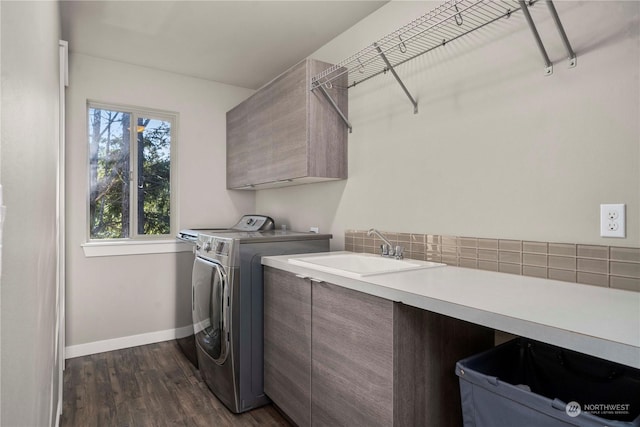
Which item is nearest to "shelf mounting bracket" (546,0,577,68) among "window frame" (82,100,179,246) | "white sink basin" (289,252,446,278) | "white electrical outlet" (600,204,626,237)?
"white electrical outlet" (600,204,626,237)

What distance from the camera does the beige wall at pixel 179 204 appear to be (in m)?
3.06

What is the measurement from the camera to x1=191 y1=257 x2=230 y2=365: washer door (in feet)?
7.44

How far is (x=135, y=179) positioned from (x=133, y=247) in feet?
2.06

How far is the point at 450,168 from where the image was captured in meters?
1.92

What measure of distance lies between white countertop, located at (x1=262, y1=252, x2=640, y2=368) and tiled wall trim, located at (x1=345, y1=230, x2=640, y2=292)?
0.16 feet

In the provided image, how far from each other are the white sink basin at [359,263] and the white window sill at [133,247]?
4.27ft

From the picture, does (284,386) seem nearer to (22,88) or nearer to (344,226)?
(344,226)

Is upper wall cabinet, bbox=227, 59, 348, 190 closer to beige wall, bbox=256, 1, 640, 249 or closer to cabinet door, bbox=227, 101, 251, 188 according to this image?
beige wall, bbox=256, 1, 640, 249

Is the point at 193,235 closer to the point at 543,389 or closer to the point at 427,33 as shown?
the point at 427,33

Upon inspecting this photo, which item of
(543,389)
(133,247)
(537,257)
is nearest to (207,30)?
(133,247)

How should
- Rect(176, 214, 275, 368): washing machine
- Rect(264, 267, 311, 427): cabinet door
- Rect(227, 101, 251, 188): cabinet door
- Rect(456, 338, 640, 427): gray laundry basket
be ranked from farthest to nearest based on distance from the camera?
1. Rect(227, 101, 251, 188): cabinet door
2. Rect(176, 214, 275, 368): washing machine
3. Rect(264, 267, 311, 427): cabinet door
4. Rect(456, 338, 640, 427): gray laundry basket

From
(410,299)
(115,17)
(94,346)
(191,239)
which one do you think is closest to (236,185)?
(191,239)

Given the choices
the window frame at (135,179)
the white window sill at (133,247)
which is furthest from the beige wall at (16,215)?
the window frame at (135,179)

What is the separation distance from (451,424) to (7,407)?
154 centimetres
